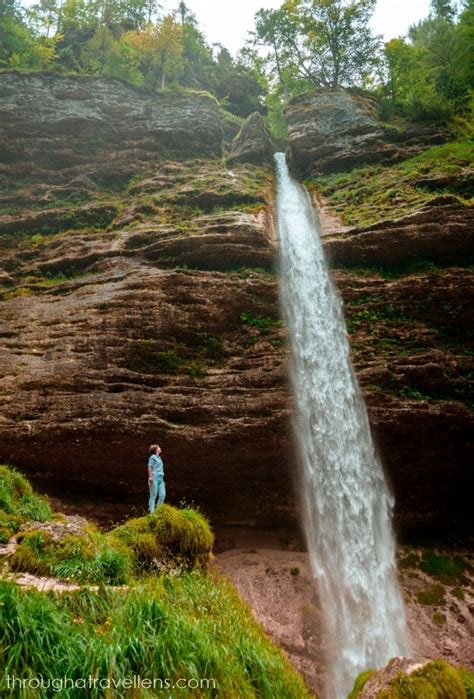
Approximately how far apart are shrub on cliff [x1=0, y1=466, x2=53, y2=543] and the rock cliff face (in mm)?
1495

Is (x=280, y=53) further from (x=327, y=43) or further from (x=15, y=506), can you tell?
(x=15, y=506)

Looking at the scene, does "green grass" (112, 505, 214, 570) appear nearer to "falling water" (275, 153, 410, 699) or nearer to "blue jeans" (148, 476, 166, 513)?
"blue jeans" (148, 476, 166, 513)

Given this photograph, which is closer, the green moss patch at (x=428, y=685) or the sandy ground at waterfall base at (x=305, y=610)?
the green moss patch at (x=428, y=685)

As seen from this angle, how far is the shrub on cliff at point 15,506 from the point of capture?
234 inches

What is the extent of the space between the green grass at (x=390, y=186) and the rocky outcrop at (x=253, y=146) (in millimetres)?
4426

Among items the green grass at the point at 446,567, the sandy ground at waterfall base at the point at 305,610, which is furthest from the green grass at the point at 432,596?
the green grass at the point at 446,567

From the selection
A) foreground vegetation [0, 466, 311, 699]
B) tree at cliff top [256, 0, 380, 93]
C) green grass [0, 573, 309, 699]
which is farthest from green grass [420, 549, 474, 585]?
tree at cliff top [256, 0, 380, 93]

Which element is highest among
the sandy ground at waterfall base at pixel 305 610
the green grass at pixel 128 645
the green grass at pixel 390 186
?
the green grass at pixel 390 186

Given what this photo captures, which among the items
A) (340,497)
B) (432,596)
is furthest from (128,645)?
(432,596)

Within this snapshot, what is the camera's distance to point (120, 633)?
314 cm

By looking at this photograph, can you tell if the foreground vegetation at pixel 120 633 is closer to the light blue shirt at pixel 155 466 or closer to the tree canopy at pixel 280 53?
the light blue shirt at pixel 155 466

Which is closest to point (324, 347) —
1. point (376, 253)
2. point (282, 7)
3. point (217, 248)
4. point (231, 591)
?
point (376, 253)

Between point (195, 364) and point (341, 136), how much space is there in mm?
17188

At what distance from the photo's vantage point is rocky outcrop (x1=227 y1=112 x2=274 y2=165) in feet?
75.1
